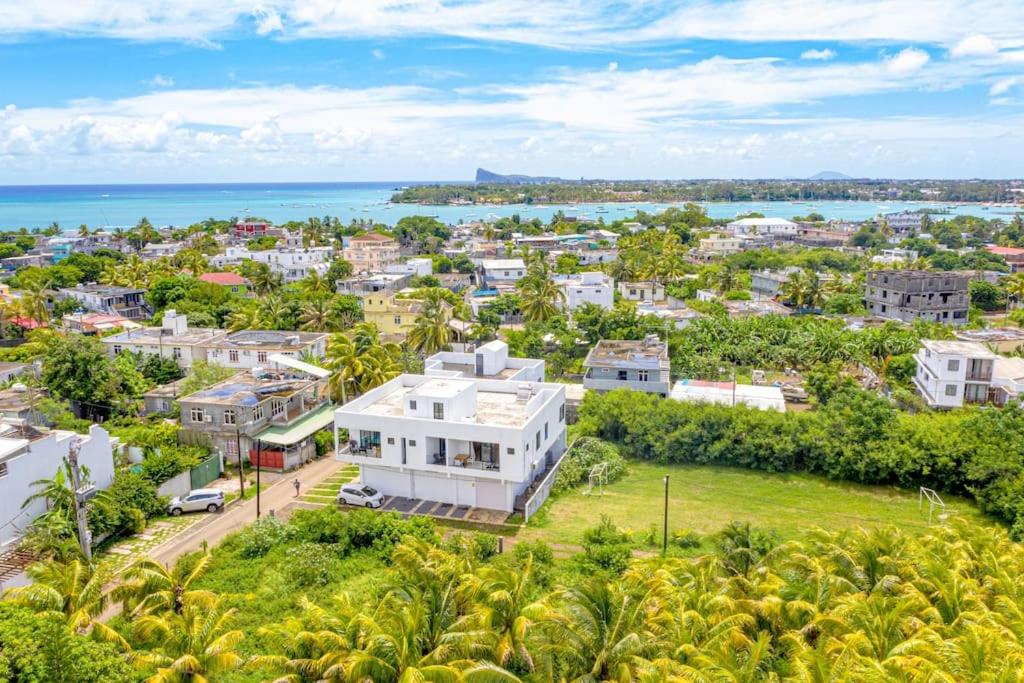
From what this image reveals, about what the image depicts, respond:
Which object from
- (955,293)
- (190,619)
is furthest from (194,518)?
(955,293)

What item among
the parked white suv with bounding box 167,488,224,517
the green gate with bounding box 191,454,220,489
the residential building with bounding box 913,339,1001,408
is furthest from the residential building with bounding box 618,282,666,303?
the parked white suv with bounding box 167,488,224,517

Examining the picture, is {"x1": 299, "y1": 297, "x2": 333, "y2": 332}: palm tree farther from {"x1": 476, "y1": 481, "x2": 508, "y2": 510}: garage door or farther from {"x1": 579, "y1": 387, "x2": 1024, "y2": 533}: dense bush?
{"x1": 476, "y1": 481, "x2": 508, "y2": 510}: garage door

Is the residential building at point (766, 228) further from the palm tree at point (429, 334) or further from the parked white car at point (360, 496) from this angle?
the parked white car at point (360, 496)

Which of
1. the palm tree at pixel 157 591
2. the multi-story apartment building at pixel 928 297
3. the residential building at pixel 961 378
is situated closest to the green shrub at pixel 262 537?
the palm tree at pixel 157 591

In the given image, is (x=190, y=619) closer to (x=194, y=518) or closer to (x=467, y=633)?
(x=467, y=633)

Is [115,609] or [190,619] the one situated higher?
[190,619]

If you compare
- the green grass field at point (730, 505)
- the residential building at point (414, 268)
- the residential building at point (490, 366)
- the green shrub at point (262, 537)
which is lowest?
the green grass field at point (730, 505)
